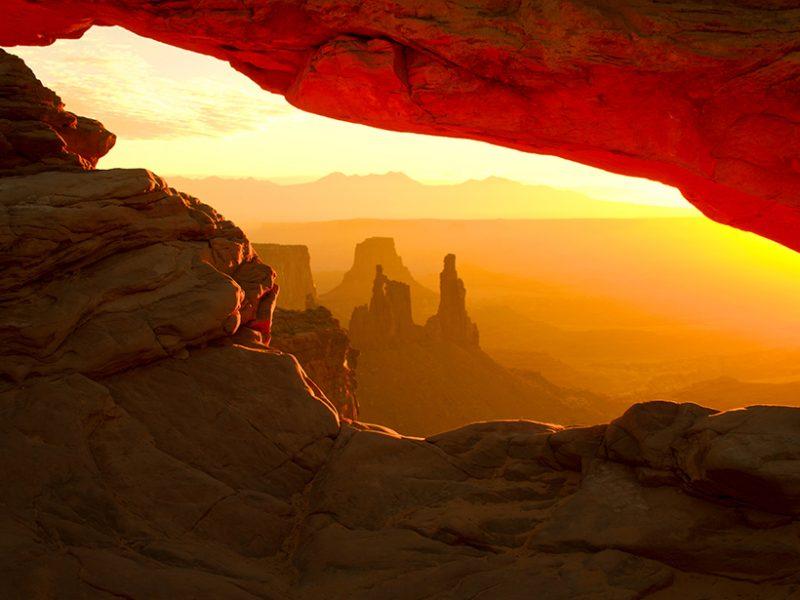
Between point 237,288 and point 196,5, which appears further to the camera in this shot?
point 196,5

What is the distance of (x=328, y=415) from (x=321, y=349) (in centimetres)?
3143

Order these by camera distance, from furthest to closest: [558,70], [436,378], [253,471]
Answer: [436,378]
[558,70]
[253,471]

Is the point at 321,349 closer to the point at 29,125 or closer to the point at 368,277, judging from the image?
the point at 29,125

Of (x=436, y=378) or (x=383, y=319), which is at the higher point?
(x=383, y=319)

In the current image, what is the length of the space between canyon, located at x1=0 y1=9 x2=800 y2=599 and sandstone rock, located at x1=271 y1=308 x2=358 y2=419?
26967 mm

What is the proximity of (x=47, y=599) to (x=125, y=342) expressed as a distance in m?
5.00

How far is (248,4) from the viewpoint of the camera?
16.0 metres

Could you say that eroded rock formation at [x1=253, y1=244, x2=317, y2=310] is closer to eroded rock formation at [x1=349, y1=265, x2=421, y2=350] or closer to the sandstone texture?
the sandstone texture

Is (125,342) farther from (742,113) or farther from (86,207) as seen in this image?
(742,113)

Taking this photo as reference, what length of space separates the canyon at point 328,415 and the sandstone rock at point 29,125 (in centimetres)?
6

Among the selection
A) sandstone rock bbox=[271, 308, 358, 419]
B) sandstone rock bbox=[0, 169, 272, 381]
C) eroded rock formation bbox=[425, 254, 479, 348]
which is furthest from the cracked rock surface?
eroded rock formation bbox=[425, 254, 479, 348]

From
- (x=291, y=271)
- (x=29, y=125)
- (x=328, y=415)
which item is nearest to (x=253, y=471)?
(x=328, y=415)

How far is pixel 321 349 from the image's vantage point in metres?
45.8

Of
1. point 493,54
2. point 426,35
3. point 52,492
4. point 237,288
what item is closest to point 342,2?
point 426,35
